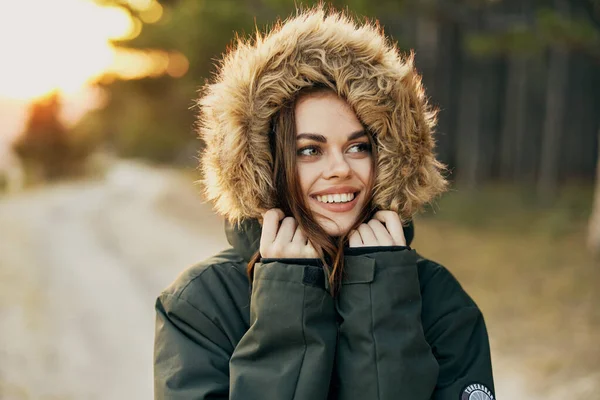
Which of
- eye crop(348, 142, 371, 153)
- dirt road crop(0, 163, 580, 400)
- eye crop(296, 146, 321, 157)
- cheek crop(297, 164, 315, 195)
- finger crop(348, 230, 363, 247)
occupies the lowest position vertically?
dirt road crop(0, 163, 580, 400)

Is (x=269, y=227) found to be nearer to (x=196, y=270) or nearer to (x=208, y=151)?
(x=196, y=270)

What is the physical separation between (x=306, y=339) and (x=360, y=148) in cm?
66

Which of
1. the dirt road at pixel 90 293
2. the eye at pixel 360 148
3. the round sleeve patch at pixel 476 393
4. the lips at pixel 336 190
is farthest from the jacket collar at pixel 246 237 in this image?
the dirt road at pixel 90 293

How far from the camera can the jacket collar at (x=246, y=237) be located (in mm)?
1912

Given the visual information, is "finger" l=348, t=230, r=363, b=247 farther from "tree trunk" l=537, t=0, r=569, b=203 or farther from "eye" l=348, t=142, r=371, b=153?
"tree trunk" l=537, t=0, r=569, b=203

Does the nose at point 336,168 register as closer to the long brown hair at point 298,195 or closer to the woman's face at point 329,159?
the woman's face at point 329,159

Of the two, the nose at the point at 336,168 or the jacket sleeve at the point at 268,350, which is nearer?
the jacket sleeve at the point at 268,350

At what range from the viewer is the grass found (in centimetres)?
528

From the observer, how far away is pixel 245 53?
2070 millimetres

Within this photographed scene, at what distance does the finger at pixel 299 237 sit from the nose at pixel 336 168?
19 cm

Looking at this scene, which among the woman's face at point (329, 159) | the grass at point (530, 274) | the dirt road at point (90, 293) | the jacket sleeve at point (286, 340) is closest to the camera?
the jacket sleeve at point (286, 340)

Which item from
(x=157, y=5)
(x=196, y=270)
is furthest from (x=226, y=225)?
(x=157, y=5)

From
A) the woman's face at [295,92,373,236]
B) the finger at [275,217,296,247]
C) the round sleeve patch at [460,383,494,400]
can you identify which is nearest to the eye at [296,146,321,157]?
the woman's face at [295,92,373,236]

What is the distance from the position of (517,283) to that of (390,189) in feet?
19.5
